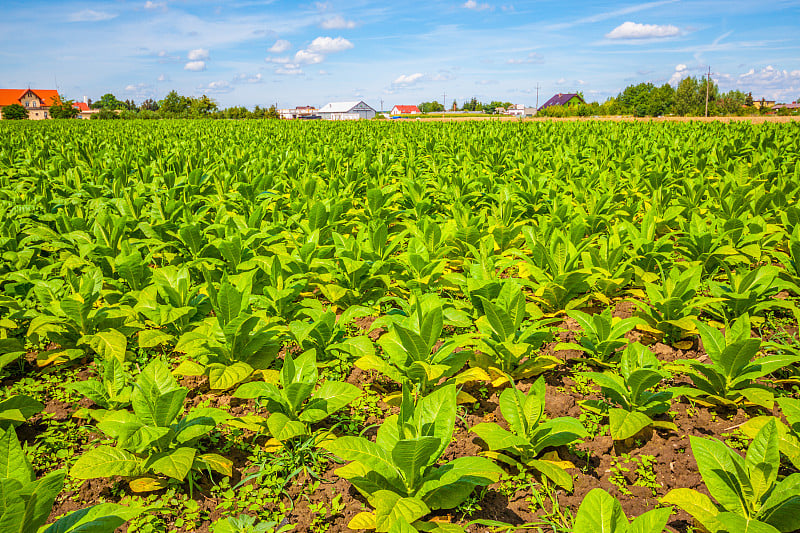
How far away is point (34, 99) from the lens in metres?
112

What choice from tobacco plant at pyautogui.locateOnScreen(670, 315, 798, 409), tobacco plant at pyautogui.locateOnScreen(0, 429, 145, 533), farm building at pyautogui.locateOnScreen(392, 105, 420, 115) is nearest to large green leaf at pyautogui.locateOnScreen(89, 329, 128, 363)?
tobacco plant at pyautogui.locateOnScreen(0, 429, 145, 533)

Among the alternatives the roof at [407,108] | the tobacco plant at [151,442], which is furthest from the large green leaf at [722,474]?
the roof at [407,108]

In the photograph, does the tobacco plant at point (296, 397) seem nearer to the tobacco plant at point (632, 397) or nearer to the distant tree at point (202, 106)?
the tobacco plant at point (632, 397)

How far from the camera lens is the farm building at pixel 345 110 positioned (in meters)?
118

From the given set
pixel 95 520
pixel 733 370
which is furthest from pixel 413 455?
pixel 733 370

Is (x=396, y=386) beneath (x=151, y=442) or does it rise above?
beneath

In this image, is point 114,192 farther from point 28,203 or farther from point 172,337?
point 172,337

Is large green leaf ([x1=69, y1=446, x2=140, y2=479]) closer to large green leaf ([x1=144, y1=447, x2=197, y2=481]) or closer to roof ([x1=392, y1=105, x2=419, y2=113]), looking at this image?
large green leaf ([x1=144, y1=447, x2=197, y2=481])

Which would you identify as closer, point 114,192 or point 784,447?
point 784,447

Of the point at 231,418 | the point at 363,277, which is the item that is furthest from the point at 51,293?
the point at 363,277

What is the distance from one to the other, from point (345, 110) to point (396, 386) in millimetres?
124683

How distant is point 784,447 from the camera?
2.07 meters

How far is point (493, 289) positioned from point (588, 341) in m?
0.72

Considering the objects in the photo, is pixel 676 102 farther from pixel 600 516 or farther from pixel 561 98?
pixel 600 516
